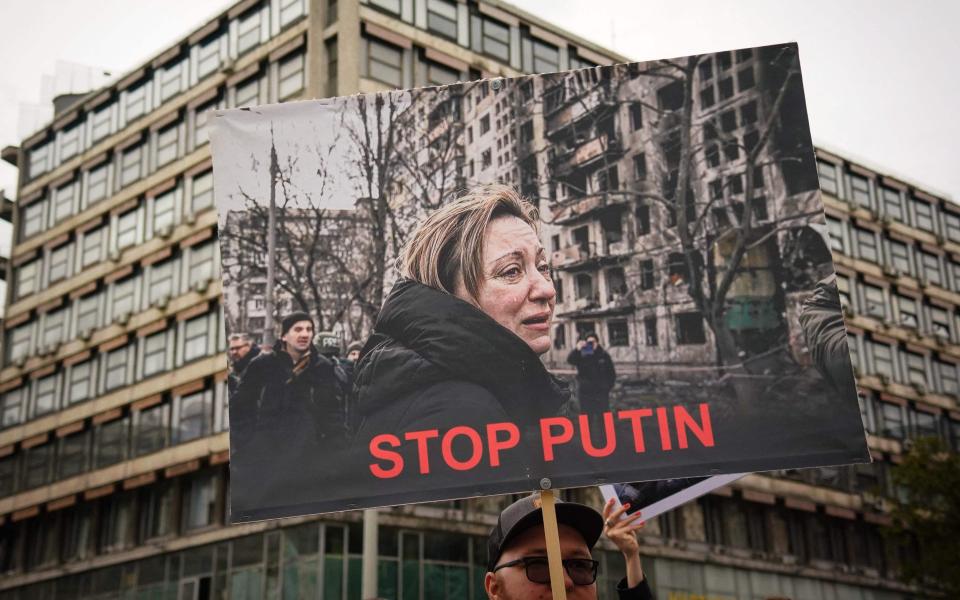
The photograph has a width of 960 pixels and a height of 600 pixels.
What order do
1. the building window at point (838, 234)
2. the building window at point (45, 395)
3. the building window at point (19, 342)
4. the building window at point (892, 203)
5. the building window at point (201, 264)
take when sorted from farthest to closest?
the building window at point (892, 203), the building window at point (838, 234), the building window at point (19, 342), the building window at point (45, 395), the building window at point (201, 264)

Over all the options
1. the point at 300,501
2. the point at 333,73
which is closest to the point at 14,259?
the point at 333,73

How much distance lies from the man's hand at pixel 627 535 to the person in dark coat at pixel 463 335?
0.48 m

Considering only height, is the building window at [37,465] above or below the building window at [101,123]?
below

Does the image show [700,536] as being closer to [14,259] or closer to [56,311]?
[56,311]

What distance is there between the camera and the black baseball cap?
16.2ft

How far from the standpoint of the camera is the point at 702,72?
6168 millimetres

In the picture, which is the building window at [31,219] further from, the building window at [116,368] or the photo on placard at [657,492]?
the photo on placard at [657,492]

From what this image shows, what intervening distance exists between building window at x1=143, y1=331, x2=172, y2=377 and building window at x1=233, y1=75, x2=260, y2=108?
283 inches

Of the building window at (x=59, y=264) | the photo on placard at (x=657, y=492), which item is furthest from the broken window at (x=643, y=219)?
the building window at (x=59, y=264)

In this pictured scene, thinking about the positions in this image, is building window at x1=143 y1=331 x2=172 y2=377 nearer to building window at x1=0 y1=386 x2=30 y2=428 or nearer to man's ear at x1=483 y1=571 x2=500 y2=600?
building window at x1=0 y1=386 x2=30 y2=428

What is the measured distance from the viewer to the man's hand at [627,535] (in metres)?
5.05

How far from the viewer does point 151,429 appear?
129ft

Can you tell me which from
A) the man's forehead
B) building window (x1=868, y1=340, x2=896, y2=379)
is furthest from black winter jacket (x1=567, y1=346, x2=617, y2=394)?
building window (x1=868, y1=340, x2=896, y2=379)

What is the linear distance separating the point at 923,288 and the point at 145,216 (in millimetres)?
29111
